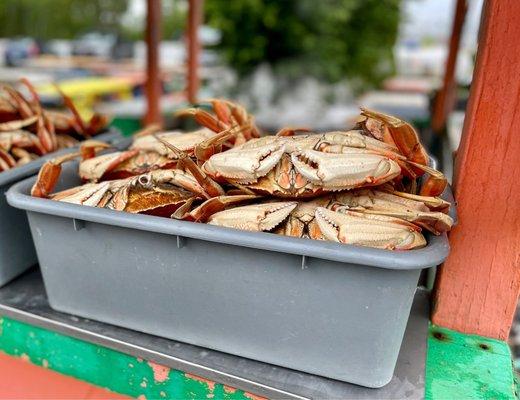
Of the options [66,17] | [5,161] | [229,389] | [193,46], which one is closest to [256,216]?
[229,389]

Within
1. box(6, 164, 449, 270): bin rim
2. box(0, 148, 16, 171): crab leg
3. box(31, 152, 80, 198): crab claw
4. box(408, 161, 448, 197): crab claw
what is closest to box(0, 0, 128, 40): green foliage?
box(0, 148, 16, 171): crab leg

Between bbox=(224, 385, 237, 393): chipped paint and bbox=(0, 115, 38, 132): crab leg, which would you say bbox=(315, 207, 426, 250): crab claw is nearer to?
bbox=(224, 385, 237, 393): chipped paint

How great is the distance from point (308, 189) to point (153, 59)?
3.99 m

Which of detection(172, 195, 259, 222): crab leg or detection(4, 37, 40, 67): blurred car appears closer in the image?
detection(172, 195, 259, 222): crab leg

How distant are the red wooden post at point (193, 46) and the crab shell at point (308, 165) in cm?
442

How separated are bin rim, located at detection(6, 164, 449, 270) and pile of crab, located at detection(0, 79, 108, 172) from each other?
61 centimetres

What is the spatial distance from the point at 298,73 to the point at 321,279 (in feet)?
21.7

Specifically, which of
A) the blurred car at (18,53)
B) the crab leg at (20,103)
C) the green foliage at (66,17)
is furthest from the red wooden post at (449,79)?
the green foliage at (66,17)

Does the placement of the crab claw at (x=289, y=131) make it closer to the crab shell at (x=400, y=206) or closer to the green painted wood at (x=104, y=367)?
the crab shell at (x=400, y=206)

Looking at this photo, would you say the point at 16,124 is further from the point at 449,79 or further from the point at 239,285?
the point at 449,79

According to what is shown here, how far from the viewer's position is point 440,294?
1440 mm

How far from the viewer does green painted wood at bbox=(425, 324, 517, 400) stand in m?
1.23

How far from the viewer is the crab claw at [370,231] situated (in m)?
1.10

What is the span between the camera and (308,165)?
1.21m
